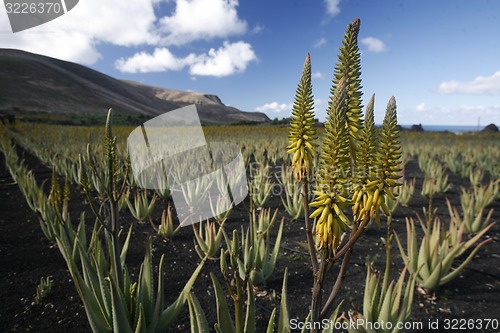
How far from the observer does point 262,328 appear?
81.1 inches

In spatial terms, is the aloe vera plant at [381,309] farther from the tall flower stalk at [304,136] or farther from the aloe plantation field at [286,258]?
the tall flower stalk at [304,136]

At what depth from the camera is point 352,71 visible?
0.85 m

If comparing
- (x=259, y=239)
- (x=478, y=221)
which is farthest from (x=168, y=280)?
(x=478, y=221)

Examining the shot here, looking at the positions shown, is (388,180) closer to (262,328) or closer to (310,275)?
(262,328)

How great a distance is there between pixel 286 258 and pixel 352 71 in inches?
104

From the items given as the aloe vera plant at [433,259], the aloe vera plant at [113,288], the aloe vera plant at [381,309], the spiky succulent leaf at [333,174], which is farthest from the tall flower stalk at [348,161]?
the aloe vera plant at [433,259]

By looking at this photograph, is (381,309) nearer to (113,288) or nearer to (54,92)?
(113,288)

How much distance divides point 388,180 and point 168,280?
7.66ft

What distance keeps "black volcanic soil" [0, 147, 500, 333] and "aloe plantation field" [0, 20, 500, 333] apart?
0.5 inches

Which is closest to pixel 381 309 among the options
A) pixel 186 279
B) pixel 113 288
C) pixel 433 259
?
pixel 433 259

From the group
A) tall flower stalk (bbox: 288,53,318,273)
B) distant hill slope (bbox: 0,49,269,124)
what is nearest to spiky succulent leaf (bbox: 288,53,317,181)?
tall flower stalk (bbox: 288,53,318,273)

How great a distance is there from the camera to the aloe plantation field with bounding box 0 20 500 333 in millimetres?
874

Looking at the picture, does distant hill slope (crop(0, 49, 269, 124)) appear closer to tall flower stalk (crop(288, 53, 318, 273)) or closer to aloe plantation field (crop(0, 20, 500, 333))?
aloe plantation field (crop(0, 20, 500, 333))

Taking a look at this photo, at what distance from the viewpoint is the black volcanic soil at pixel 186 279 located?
2.09 m
